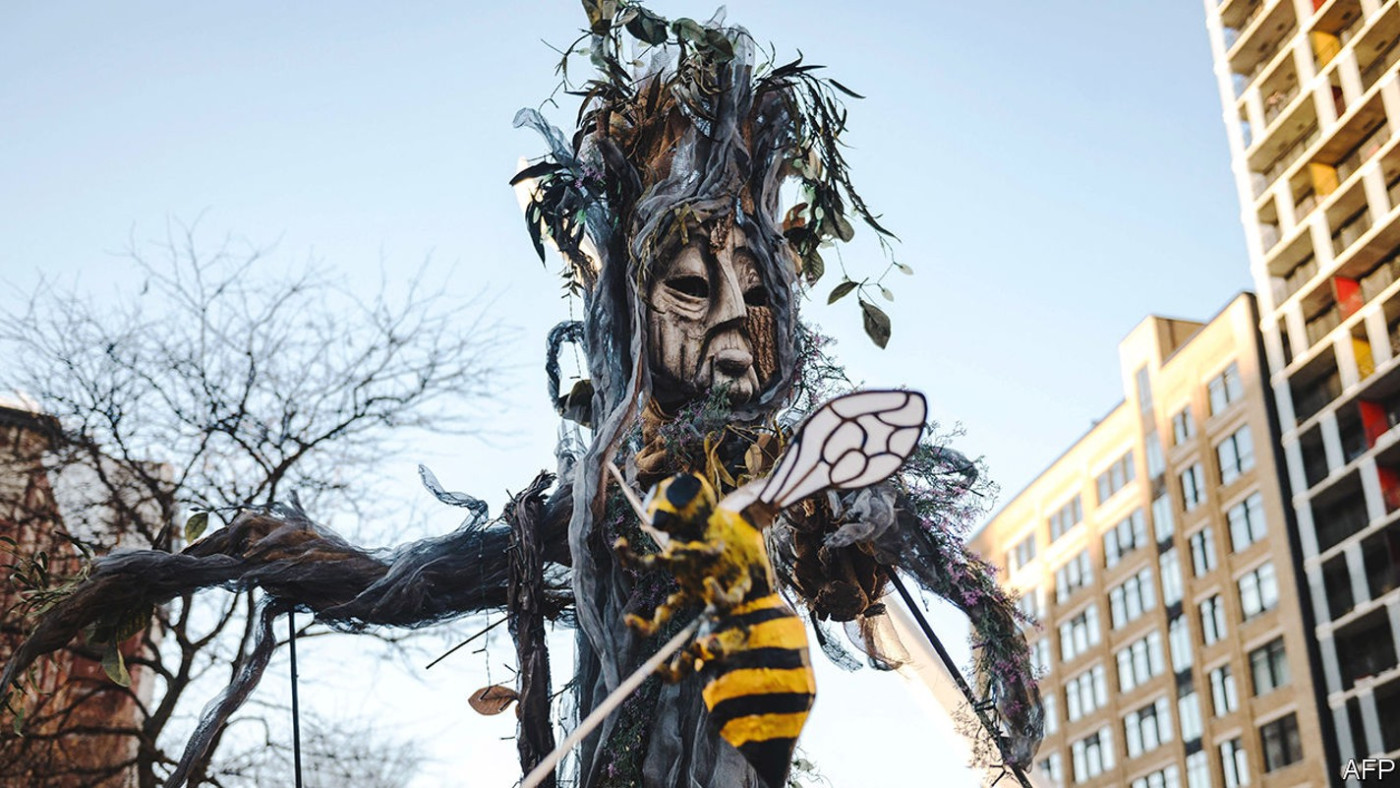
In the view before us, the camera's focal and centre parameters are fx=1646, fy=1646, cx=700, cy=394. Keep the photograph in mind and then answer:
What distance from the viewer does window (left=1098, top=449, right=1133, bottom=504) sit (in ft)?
152

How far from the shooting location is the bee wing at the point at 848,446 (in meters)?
4.11

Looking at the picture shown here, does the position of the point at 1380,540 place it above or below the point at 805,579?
above

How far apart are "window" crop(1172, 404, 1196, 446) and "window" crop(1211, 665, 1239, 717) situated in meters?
6.53

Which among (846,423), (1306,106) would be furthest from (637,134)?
(1306,106)

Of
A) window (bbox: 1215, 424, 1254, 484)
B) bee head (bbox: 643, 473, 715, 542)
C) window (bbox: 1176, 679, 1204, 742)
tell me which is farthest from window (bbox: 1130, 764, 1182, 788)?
bee head (bbox: 643, 473, 715, 542)

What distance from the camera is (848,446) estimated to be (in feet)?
13.5

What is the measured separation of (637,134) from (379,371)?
573cm

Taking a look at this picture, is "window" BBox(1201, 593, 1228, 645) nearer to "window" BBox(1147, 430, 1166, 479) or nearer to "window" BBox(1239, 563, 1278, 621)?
"window" BBox(1239, 563, 1278, 621)

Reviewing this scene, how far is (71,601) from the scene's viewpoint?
5887 mm

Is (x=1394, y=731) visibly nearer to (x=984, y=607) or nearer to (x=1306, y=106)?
(x=1306, y=106)

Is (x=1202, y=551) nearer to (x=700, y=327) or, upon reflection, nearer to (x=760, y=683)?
(x=700, y=327)

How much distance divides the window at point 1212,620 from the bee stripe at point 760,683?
37914 mm

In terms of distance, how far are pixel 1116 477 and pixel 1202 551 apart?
5.89 meters

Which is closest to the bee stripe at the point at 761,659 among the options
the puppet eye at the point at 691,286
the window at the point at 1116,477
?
the puppet eye at the point at 691,286
